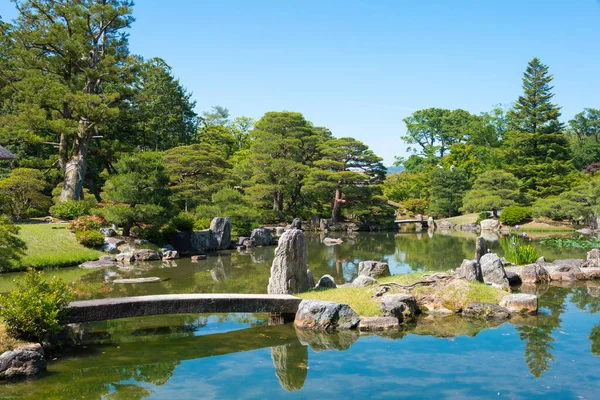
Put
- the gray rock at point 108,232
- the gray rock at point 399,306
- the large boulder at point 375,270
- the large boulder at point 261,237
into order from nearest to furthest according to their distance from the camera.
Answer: the gray rock at point 399,306 < the large boulder at point 375,270 < the gray rock at point 108,232 < the large boulder at point 261,237

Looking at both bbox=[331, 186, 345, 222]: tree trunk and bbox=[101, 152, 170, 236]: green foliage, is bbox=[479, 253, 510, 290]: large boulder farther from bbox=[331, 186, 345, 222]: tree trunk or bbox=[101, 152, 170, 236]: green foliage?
bbox=[331, 186, 345, 222]: tree trunk

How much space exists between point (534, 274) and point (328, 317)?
7044 mm

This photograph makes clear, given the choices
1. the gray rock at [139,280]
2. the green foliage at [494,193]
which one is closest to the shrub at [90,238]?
the gray rock at [139,280]

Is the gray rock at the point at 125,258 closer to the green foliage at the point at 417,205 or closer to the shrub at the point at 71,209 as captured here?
the shrub at the point at 71,209

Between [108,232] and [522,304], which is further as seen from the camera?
[108,232]

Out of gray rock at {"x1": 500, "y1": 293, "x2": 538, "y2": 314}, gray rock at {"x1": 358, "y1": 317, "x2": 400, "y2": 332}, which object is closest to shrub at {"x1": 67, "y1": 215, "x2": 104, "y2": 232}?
gray rock at {"x1": 358, "y1": 317, "x2": 400, "y2": 332}

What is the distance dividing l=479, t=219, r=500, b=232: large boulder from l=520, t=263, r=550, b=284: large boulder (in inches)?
828

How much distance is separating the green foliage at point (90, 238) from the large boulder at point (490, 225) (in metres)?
24.5

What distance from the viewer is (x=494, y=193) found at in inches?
1356

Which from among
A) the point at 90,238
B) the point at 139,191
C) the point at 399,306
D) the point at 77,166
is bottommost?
the point at 399,306

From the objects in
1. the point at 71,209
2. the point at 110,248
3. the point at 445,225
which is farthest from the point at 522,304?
the point at 445,225

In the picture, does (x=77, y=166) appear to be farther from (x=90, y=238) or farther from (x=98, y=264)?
(x=98, y=264)

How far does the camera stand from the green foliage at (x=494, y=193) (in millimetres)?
33656

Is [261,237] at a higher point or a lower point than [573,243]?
higher
